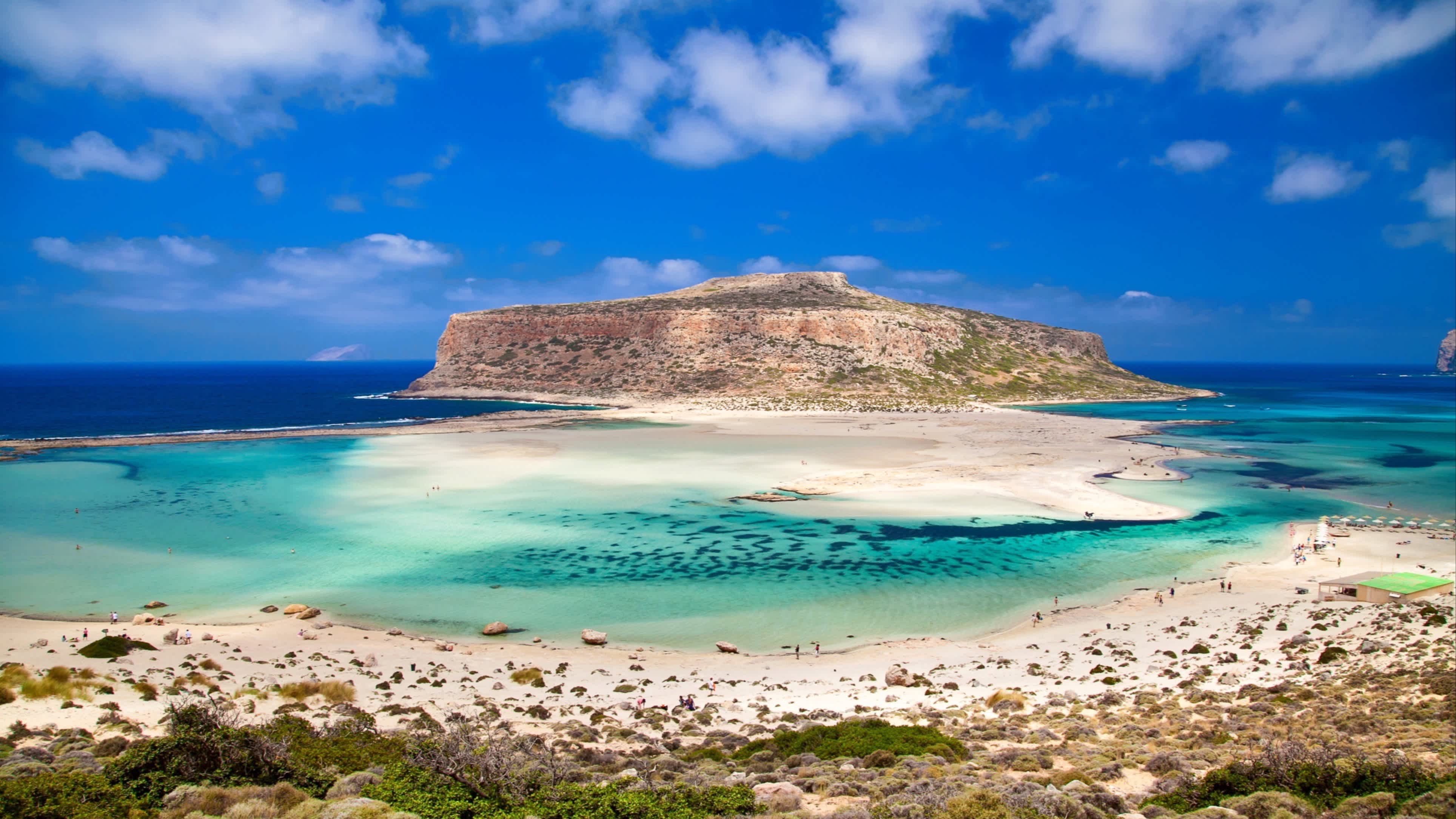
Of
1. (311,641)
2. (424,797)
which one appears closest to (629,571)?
(311,641)

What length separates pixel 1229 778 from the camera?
1058 cm

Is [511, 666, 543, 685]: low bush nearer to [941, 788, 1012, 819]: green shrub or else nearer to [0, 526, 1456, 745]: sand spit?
[0, 526, 1456, 745]: sand spit

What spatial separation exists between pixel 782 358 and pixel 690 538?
7636cm

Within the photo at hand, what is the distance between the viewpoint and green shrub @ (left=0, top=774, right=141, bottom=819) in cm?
866

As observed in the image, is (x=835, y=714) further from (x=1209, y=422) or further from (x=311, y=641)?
(x=1209, y=422)

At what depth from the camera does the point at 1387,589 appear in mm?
23109

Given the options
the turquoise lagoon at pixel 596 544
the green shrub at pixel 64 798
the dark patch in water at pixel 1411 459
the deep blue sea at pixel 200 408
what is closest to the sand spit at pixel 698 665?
the turquoise lagoon at pixel 596 544

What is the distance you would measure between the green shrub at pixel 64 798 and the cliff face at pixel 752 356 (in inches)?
3389

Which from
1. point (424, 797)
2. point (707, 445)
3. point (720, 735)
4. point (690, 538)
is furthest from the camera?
point (707, 445)

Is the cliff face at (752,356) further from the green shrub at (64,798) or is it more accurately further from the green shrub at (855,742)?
the green shrub at (64,798)

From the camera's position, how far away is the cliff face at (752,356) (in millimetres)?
101875

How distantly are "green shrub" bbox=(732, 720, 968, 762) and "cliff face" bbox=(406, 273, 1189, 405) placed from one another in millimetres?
80223

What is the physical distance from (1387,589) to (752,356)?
8639cm

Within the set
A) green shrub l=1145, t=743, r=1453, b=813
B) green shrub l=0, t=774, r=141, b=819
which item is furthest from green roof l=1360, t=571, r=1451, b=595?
green shrub l=0, t=774, r=141, b=819
